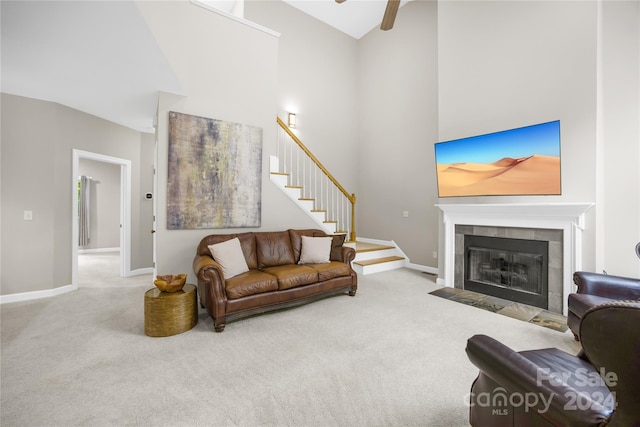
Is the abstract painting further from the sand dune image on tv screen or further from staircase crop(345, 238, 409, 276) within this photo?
the sand dune image on tv screen

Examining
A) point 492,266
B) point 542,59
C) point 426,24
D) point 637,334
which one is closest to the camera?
point 637,334

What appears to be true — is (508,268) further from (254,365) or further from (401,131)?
(254,365)

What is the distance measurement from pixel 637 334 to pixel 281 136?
555 cm

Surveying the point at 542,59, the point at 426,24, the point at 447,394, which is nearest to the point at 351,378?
the point at 447,394

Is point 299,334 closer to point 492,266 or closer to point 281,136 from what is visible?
point 492,266

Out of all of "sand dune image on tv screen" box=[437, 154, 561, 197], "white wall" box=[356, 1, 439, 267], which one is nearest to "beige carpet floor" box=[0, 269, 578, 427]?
"sand dune image on tv screen" box=[437, 154, 561, 197]

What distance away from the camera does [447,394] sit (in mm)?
1844

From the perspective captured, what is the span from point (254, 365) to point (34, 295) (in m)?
3.77

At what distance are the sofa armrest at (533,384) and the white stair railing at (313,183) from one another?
4359 mm

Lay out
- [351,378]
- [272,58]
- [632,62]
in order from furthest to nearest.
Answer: [272,58] < [632,62] < [351,378]

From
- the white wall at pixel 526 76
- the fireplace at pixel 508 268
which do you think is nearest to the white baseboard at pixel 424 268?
the fireplace at pixel 508 268

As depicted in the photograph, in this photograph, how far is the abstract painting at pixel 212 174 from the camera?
3.55m

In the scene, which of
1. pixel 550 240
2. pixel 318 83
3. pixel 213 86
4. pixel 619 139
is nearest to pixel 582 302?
pixel 550 240

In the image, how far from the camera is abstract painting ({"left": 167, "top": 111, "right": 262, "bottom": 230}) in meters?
3.55
